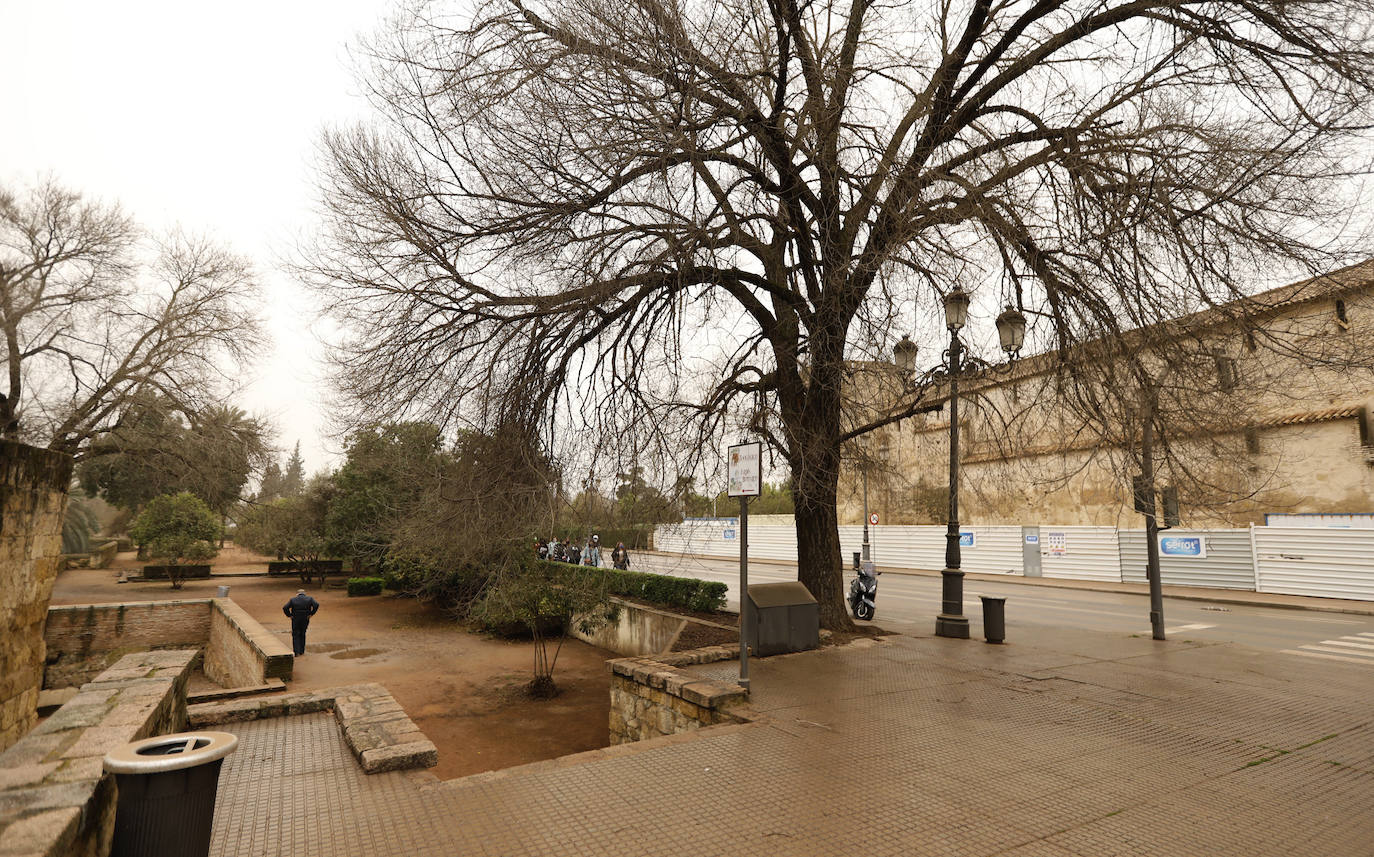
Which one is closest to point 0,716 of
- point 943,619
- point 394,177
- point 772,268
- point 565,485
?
point 565,485

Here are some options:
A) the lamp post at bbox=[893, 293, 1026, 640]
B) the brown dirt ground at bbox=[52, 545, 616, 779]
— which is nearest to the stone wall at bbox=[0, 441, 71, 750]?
the brown dirt ground at bbox=[52, 545, 616, 779]

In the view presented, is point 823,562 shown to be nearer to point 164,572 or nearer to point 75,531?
point 164,572

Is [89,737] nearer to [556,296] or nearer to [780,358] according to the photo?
[556,296]

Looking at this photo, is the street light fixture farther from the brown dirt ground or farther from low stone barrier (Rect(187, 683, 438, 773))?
low stone barrier (Rect(187, 683, 438, 773))

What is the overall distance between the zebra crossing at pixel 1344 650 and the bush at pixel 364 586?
29475 mm

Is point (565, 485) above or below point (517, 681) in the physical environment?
above

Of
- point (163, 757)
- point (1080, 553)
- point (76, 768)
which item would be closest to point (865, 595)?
point (76, 768)

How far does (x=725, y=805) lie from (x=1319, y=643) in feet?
44.5

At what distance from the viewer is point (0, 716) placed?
19.6 ft

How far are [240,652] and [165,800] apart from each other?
14.1 metres

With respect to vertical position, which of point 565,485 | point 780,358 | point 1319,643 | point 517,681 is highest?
point 780,358

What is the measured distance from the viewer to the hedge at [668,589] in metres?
15.3

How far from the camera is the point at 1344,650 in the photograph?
438 inches

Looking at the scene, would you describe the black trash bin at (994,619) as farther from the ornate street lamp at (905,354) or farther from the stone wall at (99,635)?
the stone wall at (99,635)
